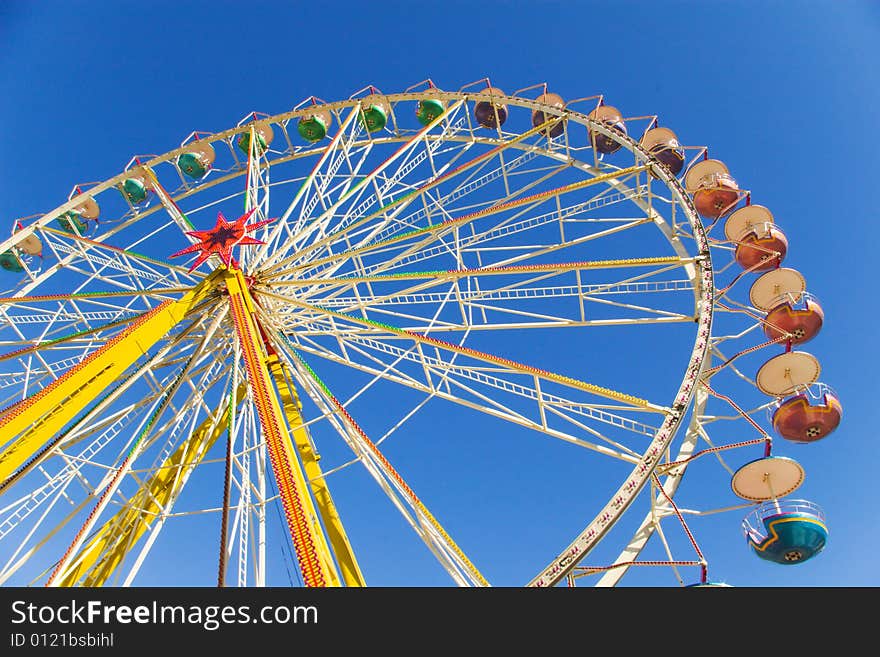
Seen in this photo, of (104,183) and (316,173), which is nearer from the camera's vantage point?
(316,173)

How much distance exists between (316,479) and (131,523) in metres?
3.60

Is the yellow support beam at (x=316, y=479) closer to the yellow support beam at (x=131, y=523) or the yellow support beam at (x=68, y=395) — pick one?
the yellow support beam at (x=131, y=523)

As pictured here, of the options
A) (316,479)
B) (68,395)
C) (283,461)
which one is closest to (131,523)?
(316,479)

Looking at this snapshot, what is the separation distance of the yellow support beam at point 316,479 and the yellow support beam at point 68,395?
236 cm

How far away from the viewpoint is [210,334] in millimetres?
10734

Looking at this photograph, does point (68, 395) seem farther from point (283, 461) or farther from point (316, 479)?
point (316, 479)

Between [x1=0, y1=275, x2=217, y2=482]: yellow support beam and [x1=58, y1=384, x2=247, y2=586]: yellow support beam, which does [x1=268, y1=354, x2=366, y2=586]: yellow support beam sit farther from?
[x1=0, y1=275, x2=217, y2=482]: yellow support beam

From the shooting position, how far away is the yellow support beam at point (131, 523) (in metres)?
10.2

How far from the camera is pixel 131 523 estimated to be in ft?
35.6

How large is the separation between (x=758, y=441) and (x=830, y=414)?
1.91 m

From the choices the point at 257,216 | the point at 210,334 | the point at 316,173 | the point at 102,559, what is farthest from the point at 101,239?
the point at 102,559
